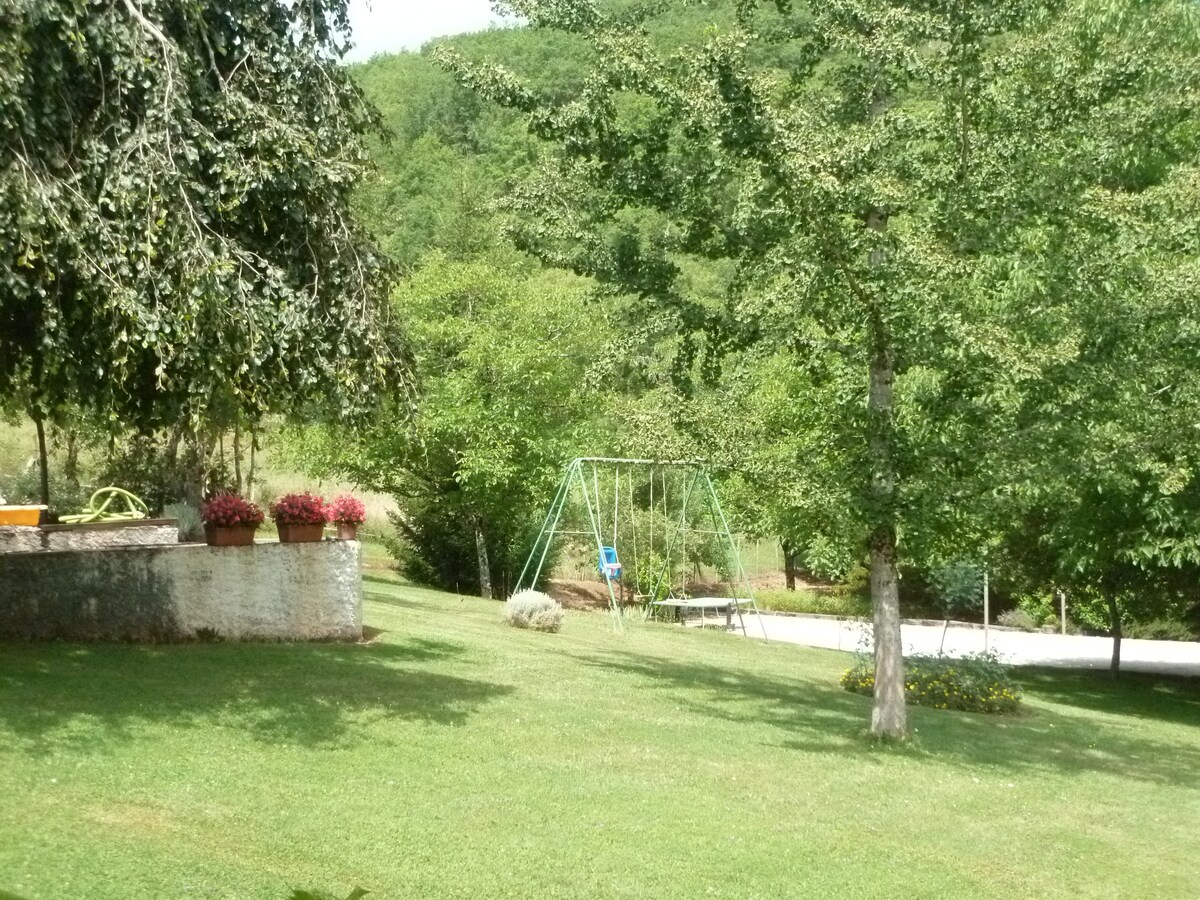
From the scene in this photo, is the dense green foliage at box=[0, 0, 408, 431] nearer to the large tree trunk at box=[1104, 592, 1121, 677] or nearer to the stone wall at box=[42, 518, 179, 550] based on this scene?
the stone wall at box=[42, 518, 179, 550]

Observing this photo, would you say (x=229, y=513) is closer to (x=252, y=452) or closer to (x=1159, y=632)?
(x=252, y=452)

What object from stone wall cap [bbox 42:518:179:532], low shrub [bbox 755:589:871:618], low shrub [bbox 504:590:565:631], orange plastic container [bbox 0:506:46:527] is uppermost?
orange plastic container [bbox 0:506:46:527]

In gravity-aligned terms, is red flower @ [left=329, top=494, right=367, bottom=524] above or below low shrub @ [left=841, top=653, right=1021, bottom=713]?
above

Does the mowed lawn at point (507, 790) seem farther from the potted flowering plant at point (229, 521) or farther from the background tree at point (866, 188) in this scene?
Answer: the background tree at point (866, 188)

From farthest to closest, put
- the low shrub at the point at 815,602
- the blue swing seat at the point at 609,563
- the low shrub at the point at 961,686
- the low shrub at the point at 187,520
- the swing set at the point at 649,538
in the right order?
the low shrub at the point at 815,602 < the swing set at the point at 649,538 < the blue swing seat at the point at 609,563 < the low shrub at the point at 961,686 < the low shrub at the point at 187,520

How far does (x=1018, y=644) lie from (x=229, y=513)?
25.0 m

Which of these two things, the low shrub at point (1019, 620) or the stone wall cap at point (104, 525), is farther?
the low shrub at point (1019, 620)

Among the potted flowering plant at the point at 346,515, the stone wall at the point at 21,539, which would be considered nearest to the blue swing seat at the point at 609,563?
the potted flowering plant at the point at 346,515

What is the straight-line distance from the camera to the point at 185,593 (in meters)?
13.2

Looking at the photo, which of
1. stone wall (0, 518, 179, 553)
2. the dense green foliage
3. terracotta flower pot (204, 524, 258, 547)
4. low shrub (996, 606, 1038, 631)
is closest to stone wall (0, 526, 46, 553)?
stone wall (0, 518, 179, 553)

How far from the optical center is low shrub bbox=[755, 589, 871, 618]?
1603 inches

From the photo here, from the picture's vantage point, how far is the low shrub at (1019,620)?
39000mm

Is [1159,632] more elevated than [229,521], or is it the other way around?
[229,521]

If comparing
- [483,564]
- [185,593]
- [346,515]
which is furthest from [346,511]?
[483,564]
